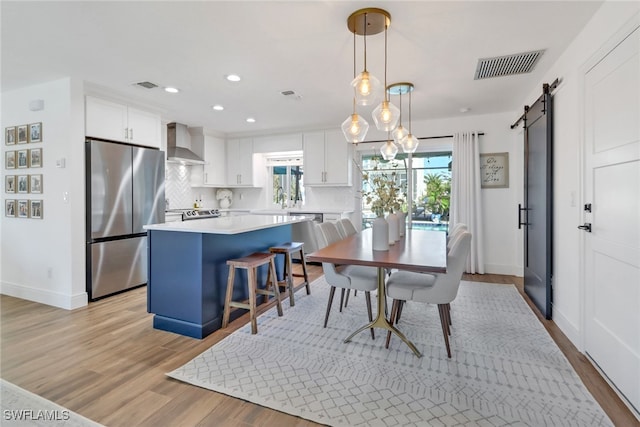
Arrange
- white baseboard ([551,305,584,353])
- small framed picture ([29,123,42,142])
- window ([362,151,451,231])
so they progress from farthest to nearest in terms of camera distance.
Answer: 1. window ([362,151,451,231])
2. small framed picture ([29,123,42,142])
3. white baseboard ([551,305,584,353])

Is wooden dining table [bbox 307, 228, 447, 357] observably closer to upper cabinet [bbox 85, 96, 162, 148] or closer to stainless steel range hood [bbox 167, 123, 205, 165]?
upper cabinet [bbox 85, 96, 162, 148]

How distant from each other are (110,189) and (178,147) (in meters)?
1.79

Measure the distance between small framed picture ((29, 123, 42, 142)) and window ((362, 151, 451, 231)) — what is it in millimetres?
4390

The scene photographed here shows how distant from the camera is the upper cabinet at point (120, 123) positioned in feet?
11.5

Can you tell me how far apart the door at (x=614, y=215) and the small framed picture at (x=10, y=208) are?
580 centimetres

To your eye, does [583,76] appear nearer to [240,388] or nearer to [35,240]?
[240,388]

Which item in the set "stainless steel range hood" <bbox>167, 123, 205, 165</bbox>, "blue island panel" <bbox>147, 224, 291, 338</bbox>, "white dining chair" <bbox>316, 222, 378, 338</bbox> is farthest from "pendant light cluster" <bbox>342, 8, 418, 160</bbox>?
"stainless steel range hood" <bbox>167, 123, 205, 165</bbox>

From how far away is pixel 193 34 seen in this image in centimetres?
237

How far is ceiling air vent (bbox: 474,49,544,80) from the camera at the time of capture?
9.08 ft

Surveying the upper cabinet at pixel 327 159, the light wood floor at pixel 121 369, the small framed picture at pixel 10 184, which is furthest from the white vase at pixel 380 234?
the small framed picture at pixel 10 184

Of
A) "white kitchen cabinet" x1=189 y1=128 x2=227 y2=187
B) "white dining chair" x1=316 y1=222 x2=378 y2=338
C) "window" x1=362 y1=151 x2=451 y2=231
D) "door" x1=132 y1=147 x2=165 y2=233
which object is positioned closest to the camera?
"white dining chair" x1=316 y1=222 x2=378 y2=338

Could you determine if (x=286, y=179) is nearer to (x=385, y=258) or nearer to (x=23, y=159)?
(x=23, y=159)

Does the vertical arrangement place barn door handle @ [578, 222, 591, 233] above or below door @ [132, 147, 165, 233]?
below

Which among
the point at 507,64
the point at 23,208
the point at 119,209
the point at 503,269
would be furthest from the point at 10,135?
the point at 503,269
